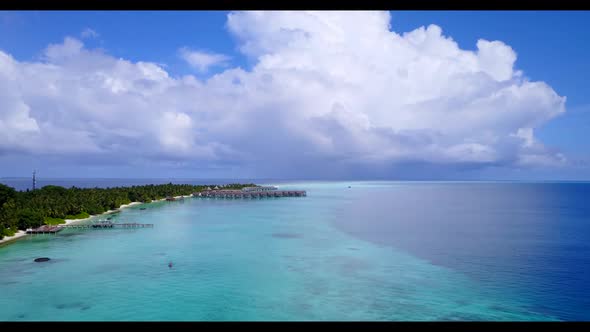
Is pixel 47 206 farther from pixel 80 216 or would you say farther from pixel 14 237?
pixel 14 237

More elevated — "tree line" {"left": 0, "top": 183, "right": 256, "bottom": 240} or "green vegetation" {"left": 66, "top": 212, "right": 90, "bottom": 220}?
"tree line" {"left": 0, "top": 183, "right": 256, "bottom": 240}

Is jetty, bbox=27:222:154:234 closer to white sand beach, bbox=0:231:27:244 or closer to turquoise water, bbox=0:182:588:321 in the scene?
white sand beach, bbox=0:231:27:244

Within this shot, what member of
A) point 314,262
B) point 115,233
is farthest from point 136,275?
point 115,233

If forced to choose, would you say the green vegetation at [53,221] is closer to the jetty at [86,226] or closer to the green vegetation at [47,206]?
the green vegetation at [47,206]

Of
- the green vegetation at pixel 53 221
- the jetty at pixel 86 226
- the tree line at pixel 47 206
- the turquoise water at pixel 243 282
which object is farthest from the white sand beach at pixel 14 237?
the green vegetation at pixel 53 221

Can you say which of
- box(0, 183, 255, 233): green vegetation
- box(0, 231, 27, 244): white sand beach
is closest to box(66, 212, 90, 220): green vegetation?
box(0, 183, 255, 233): green vegetation

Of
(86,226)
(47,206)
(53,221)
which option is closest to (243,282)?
(86,226)

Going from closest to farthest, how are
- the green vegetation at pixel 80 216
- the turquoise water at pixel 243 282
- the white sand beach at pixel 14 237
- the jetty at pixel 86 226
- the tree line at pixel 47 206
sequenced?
the turquoise water at pixel 243 282, the white sand beach at pixel 14 237, the tree line at pixel 47 206, the jetty at pixel 86 226, the green vegetation at pixel 80 216
